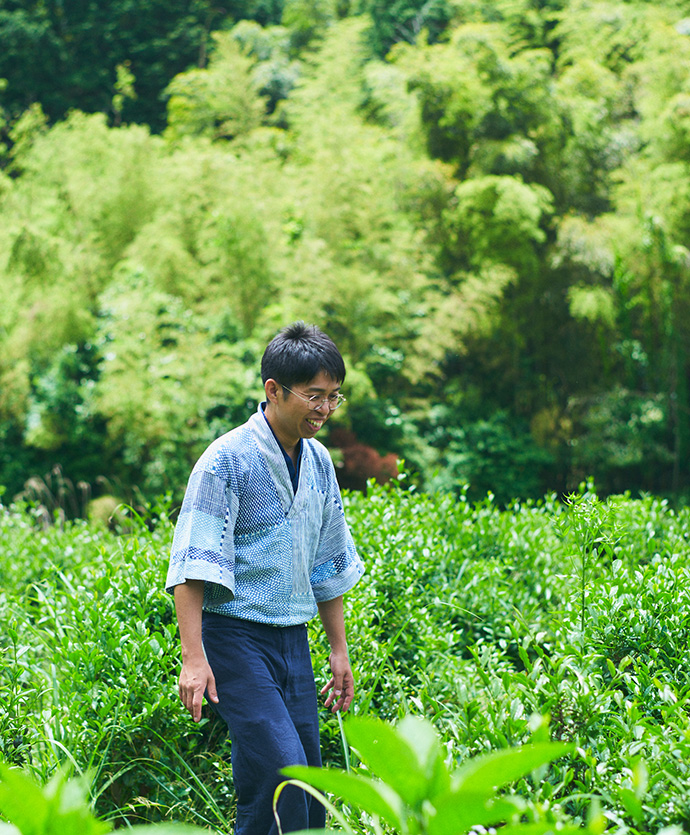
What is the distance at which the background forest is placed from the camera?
8156mm

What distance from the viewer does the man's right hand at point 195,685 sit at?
1310 millimetres

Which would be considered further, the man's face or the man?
the man's face

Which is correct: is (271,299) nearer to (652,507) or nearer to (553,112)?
(553,112)

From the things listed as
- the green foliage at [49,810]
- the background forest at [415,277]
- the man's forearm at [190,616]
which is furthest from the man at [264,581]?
the background forest at [415,277]

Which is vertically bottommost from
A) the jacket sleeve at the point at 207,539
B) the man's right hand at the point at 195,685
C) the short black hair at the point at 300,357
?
the man's right hand at the point at 195,685

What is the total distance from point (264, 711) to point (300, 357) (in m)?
0.68

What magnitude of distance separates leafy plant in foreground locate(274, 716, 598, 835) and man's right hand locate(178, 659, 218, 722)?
0.75 meters

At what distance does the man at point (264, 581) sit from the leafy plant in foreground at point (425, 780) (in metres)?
0.76

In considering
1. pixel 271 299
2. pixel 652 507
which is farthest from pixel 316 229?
pixel 652 507

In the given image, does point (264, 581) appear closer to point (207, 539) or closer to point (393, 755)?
point (207, 539)

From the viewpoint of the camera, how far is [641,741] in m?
1.27

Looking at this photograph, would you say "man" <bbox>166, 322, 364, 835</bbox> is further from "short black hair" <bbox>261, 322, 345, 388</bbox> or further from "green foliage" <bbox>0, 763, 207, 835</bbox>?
"green foliage" <bbox>0, 763, 207, 835</bbox>

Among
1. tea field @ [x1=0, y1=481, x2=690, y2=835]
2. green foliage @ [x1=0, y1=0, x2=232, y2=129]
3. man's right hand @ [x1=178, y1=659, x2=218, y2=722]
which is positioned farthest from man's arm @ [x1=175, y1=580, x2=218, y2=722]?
green foliage @ [x1=0, y1=0, x2=232, y2=129]

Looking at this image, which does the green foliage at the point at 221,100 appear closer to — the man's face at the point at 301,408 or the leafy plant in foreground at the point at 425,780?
the man's face at the point at 301,408
